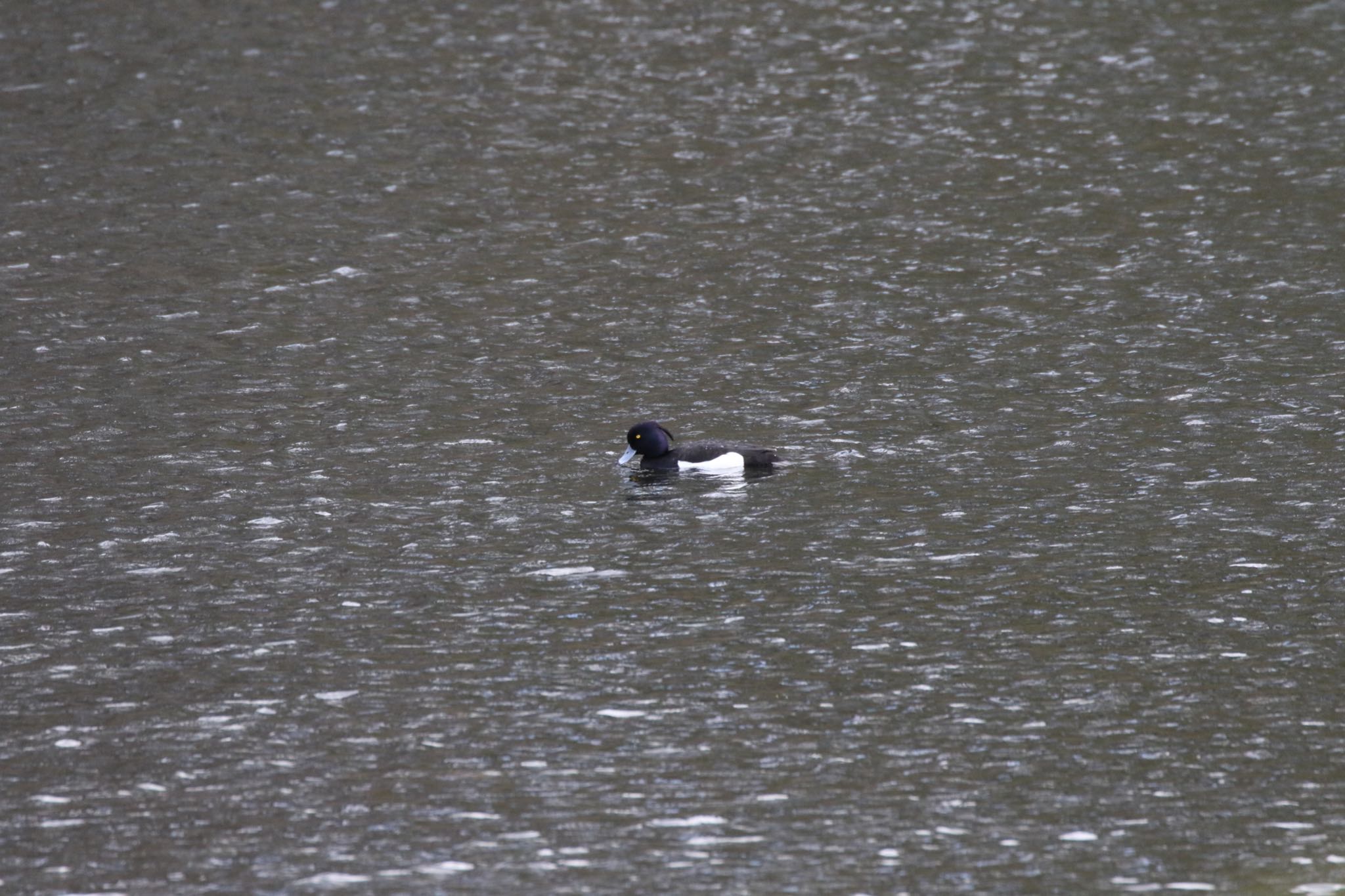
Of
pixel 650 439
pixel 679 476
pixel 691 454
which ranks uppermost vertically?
pixel 650 439

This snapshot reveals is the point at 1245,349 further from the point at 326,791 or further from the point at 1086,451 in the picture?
the point at 326,791

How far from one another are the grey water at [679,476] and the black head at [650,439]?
514 mm

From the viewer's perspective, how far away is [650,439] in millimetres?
22703

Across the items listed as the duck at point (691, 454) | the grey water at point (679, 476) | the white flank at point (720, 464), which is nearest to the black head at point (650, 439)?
the duck at point (691, 454)

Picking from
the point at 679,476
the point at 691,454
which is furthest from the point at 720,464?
the point at 679,476

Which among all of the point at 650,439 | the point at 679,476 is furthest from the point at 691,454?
the point at 650,439

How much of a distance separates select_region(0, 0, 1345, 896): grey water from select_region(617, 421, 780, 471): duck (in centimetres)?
26

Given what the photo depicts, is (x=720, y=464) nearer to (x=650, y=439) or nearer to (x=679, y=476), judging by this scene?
(x=679, y=476)

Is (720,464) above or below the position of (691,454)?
below

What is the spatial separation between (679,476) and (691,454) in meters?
0.34

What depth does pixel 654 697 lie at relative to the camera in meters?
16.7

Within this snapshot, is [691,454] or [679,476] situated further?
[679,476]

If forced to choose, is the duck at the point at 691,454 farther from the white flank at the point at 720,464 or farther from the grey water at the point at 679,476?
the grey water at the point at 679,476

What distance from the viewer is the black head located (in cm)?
2269
